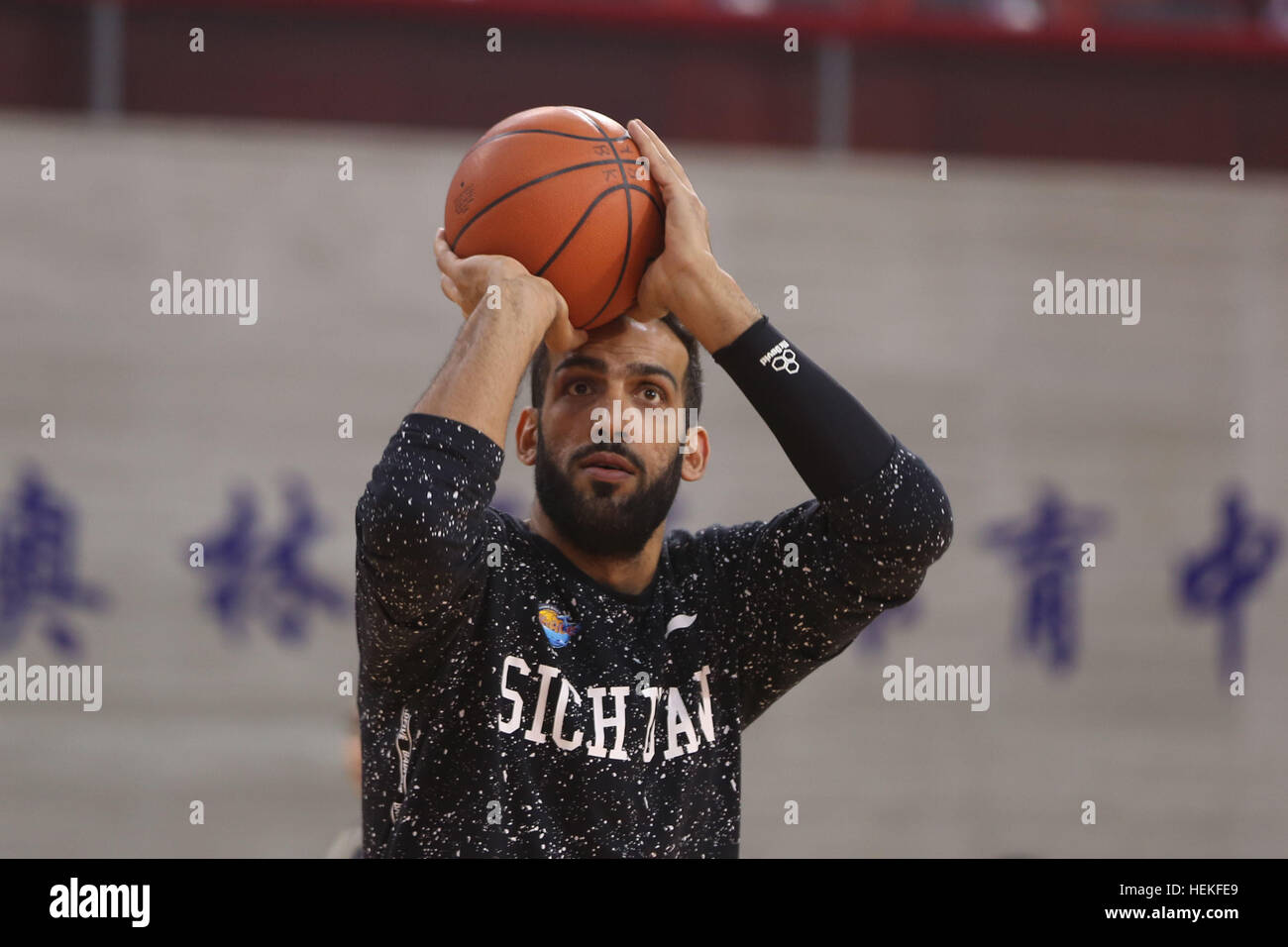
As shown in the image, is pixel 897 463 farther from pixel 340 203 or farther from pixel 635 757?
pixel 340 203

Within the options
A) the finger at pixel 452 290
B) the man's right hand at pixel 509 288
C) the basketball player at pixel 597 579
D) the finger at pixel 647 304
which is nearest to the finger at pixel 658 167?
the basketball player at pixel 597 579

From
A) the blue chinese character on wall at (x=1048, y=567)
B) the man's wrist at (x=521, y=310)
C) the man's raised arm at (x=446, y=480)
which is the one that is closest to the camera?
the man's raised arm at (x=446, y=480)

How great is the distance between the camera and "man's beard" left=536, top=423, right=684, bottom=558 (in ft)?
6.42

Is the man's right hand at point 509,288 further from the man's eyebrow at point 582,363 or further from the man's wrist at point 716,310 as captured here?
the man's wrist at point 716,310

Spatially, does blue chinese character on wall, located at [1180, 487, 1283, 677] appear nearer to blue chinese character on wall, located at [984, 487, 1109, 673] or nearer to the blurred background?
the blurred background

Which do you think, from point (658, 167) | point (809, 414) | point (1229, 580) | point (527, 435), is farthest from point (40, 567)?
point (1229, 580)

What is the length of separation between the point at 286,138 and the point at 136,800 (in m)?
2.60

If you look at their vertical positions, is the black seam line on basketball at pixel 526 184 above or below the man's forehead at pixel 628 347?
above

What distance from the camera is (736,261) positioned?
16.6ft

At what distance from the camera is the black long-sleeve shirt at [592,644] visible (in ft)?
5.65

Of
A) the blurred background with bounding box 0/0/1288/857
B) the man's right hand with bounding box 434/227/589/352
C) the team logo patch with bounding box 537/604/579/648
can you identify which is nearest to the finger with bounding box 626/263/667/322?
the man's right hand with bounding box 434/227/589/352

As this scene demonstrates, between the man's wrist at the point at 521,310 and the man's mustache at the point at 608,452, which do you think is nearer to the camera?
the man's wrist at the point at 521,310

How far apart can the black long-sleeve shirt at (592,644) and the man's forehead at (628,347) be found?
0.14 m

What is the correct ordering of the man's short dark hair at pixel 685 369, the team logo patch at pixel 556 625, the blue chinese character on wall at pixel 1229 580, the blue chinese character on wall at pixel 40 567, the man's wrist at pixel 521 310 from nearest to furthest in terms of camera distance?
the man's wrist at pixel 521 310 < the team logo patch at pixel 556 625 < the man's short dark hair at pixel 685 369 < the blue chinese character on wall at pixel 40 567 < the blue chinese character on wall at pixel 1229 580
